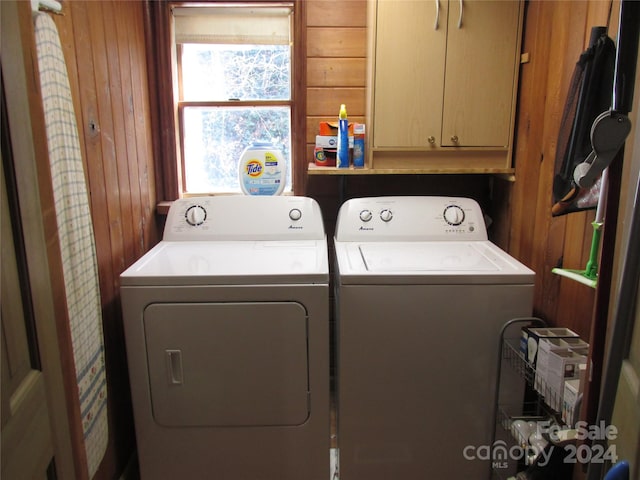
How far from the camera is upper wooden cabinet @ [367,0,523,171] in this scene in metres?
1.95

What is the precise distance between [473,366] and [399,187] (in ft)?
3.60

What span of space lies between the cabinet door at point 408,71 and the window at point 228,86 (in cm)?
53

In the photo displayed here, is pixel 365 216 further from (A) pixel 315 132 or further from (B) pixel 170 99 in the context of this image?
(B) pixel 170 99

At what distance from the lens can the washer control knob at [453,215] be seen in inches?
80.0

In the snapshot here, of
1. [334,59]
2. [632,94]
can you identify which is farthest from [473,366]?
[334,59]

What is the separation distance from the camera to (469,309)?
5.15 ft

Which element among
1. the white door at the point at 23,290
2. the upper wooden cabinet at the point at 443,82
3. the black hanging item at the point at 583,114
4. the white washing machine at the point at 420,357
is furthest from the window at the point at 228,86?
the white door at the point at 23,290

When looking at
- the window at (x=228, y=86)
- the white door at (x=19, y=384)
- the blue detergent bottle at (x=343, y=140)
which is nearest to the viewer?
the white door at (x=19, y=384)

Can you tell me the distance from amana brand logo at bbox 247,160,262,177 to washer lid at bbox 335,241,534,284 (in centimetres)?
56

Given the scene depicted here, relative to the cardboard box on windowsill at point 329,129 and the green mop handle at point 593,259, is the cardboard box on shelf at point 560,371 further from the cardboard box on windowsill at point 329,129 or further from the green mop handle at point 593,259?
the cardboard box on windowsill at point 329,129

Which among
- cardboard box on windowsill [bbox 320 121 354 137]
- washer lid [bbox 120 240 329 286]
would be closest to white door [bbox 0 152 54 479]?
washer lid [bbox 120 240 329 286]

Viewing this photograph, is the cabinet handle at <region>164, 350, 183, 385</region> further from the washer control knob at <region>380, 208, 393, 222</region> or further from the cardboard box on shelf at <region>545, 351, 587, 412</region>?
the cardboard box on shelf at <region>545, 351, 587, 412</region>

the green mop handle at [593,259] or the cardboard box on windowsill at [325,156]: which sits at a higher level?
the cardboard box on windowsill at [325,156]

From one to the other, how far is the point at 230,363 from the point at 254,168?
38.6 inches
